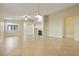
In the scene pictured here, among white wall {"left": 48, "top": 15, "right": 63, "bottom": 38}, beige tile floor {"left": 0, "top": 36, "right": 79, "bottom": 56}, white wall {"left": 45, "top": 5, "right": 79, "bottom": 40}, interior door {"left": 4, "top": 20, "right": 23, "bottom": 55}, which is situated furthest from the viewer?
white wall {"left": 48, "top": 15, "right": 63, "bottom": 38}

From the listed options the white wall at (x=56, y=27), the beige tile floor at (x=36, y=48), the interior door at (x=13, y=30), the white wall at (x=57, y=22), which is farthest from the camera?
the white wall at (x=56, y=27)

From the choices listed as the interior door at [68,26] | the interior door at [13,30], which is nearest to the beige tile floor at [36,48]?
the interior door at [13,30]

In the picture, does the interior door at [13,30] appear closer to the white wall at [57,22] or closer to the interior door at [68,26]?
the white wall at [57,22]

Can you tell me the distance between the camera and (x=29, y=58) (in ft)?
8.56

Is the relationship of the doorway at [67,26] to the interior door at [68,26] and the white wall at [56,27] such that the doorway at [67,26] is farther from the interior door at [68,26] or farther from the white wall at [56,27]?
the white wall at [56,27]

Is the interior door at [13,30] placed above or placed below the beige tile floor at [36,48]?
above

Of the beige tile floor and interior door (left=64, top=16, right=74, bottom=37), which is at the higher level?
interior door (left=64, top=16, right=74, bottom=37)

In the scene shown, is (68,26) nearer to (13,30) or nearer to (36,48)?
(13,30)

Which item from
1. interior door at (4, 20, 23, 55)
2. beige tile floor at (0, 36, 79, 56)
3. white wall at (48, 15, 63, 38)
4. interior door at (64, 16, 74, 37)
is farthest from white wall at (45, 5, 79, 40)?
interior door at (4, 20, 23, 55)

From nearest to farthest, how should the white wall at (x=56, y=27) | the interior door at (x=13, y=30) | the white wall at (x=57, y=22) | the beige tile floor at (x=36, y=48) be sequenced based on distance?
the beige tile floor at (x=36, y=48) → the interior door at (x=13, y=30) → the white wall at (x=57, y=22) → the white wall at (x=56, y=27)

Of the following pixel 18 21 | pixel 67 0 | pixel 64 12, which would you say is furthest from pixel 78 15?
pixel 67 0

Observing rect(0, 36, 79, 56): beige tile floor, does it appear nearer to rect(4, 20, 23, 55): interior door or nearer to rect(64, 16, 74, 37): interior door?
rect(4, 20, 23, 55): interior door

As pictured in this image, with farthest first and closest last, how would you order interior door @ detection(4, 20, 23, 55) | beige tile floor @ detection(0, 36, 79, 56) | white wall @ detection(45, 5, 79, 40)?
1. white wall @ detection(45, 5, 79, 40)
2. interior door @ detection(4, 20, 23, 55)
3. beige tile floor @ detection(0, 36, 79, 56)

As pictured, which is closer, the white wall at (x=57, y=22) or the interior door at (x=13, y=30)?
the interior door at (x=13, y=30)
